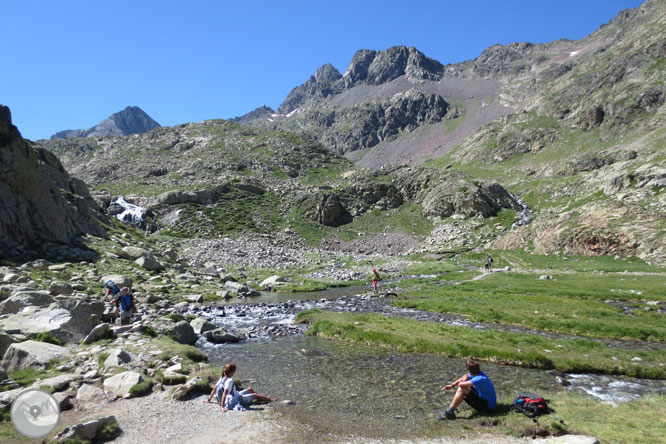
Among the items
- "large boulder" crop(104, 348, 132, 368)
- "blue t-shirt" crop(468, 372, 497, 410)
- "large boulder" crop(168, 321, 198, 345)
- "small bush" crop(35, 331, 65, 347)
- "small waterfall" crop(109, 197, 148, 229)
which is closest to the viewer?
"blue t-shirt" crop(468, 372, 497, 410)

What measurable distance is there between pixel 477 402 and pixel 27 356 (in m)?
18.5

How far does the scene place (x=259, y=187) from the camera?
139 metres

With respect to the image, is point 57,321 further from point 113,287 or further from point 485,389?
point 485,389

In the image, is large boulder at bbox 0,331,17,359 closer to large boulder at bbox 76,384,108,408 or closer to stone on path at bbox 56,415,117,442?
large boulder at bbox 76,384,108,408

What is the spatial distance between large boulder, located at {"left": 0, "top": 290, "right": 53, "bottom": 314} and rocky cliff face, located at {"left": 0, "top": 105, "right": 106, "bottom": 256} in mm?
15223

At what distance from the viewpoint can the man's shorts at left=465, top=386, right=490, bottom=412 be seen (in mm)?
12516

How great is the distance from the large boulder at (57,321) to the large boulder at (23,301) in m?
1.00

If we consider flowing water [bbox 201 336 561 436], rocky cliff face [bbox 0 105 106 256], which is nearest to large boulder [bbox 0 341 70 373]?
flowing water [bbox 201 336 561 436]

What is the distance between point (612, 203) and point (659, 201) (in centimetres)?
639

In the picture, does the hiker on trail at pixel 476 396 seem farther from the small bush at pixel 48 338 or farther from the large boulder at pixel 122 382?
the small bush at pixel 48 338

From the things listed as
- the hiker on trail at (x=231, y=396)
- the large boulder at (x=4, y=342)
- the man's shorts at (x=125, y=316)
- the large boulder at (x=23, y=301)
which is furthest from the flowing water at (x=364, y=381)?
the large boulder at (x=23, y=301)

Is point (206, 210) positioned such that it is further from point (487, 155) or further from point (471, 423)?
point (487, 155)

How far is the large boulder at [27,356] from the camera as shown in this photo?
46.2 feet

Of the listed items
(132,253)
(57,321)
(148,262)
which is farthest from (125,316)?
(132,253)
